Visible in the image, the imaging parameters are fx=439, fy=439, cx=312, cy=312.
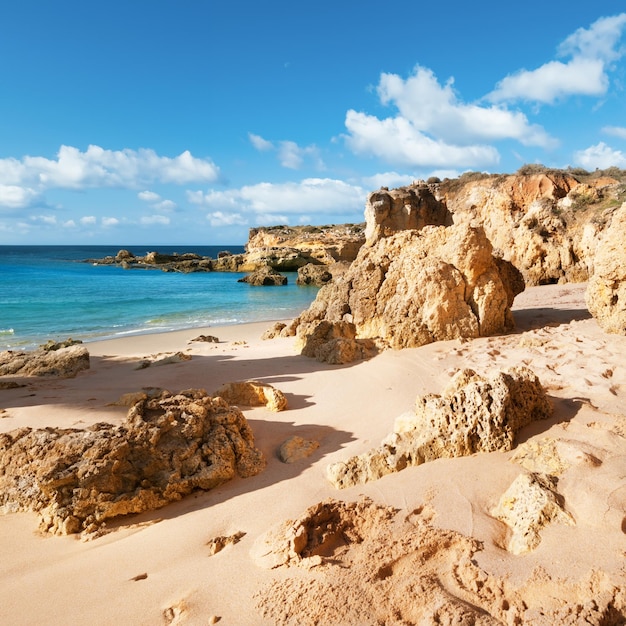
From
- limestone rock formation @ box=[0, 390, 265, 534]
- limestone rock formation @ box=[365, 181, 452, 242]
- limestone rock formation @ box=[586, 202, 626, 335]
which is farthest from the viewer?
limestone rock formation @ box=[365, 181, 452, 242]

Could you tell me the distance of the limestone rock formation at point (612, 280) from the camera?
22.1 feet

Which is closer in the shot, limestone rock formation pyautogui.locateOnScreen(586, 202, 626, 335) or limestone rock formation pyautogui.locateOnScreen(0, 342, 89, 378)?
limestone rock formation pyautogui.locateOnScreen(586, 202, 626, 335)

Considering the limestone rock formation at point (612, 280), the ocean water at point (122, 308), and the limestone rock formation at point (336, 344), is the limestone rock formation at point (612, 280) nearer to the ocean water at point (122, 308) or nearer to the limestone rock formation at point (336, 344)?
the limestone rock formation at point (336, 344)

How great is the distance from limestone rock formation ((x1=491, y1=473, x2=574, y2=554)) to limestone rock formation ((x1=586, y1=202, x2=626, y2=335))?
5.17m

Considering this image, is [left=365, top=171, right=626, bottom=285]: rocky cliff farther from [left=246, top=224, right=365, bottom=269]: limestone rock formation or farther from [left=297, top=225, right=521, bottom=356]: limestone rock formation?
[left=246, top=224, right=365, bottom=269]: limestone rock formation

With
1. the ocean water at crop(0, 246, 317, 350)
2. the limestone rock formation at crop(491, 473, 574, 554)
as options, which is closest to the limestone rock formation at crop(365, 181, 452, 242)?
the ocean water at crop(0, 246, 317, 350)

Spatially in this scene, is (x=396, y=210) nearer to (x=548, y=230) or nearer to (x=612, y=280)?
(x=548, y=230)

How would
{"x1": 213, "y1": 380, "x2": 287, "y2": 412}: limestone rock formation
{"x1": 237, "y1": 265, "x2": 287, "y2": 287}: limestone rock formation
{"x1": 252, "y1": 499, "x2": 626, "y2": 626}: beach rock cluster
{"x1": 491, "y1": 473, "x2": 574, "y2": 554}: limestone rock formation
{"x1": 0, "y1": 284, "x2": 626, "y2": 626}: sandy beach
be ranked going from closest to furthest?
1. {"x1": 252, "y1": 499, "x2": 626, "y2": 626}: beach rock cluster
2. {"x1": 0, "y1": 284, "x2": 626, "y2": 626}: sandy beach
3. {"x1": 491, "y1": 473, "x2": 574, "y2": 554}: limestone rock formation
4. {"x1": 213, "y1": 380, "x2": 287, "y2": 412}: limestone rock formation
5. {"x1": 237, "y1": 265, "x2": 287, "y2": 287}: limestone rock formation

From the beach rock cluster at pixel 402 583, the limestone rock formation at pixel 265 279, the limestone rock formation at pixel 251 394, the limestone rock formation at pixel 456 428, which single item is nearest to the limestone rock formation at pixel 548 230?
the limestone rock formation at pixel 251 394

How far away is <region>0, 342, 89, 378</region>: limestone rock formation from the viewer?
8633 mm

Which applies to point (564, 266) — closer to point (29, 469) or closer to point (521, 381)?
point (521, 381)

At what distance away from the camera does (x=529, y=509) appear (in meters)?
2.62

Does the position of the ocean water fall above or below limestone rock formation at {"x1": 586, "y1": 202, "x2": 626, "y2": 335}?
below

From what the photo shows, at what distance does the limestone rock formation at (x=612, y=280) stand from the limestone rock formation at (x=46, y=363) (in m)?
9.58
